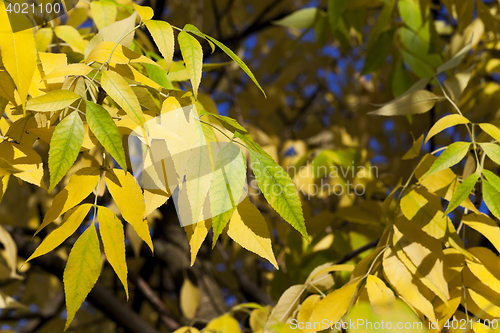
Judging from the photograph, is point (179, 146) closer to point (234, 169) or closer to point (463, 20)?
point (234, 169)

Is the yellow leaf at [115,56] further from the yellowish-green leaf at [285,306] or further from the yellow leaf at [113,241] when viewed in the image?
the yellowish-green leaf at [285,306]

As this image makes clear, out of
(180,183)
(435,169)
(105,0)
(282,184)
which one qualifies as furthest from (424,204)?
(105,0)

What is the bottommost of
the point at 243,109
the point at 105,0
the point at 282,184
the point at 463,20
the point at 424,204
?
the point at 243,109

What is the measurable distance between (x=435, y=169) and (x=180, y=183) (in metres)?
0.36

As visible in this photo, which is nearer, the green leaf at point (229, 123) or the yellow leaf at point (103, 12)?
the green leaf at point (229, 123)

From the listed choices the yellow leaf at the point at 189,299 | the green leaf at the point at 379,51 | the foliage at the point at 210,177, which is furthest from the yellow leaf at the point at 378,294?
the yellow leaf at the point at 189,299

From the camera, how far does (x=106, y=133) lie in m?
0.41

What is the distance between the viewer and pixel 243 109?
1.91 metres

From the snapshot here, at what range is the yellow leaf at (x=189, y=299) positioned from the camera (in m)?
1.23

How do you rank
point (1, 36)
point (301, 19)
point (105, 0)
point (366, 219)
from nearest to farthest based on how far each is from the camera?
1. point (1, 36)
2. point (105, 0)
3. point (366, 219)
4. point (301, 19)

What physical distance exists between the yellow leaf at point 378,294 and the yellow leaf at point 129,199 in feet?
1.05

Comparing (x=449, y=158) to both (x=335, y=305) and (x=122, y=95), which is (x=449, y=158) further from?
(x=122, y=95)

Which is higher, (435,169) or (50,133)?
(50,133)

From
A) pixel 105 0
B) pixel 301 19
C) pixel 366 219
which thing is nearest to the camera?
pixel 105 0
